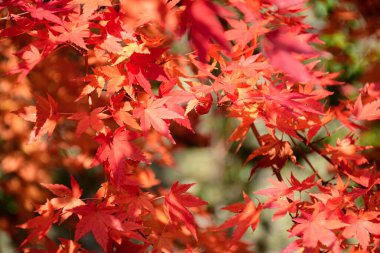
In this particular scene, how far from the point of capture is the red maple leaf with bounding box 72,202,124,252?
1.02 metres

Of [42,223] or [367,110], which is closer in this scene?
[42,223]

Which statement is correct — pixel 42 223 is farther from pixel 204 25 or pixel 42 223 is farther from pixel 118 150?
pixel 204 25

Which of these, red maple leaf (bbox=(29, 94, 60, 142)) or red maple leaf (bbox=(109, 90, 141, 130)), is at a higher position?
red maple leaf (bbox=(109, 90, 141, 130))

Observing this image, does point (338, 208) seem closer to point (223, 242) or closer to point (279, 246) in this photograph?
point (223, 242)

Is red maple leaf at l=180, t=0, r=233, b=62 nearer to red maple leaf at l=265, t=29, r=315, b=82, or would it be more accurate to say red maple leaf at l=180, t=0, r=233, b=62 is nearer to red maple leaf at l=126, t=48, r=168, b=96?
red maple leaf at l=265, t=29, r=315, b=82

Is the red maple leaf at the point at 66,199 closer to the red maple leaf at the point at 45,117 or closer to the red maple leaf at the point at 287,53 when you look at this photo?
the red maple leaf at the point at 45,117

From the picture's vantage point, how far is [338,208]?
1.10 m

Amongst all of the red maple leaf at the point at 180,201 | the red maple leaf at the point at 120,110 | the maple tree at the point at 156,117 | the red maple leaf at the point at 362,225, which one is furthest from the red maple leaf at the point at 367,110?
the red maple leaf at the point at 120,110

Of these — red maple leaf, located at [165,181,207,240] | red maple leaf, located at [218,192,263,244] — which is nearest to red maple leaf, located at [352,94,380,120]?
red maple leaf, located at [218,192,263,244]

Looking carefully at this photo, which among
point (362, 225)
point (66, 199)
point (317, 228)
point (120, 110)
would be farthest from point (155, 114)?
point (362, 225)

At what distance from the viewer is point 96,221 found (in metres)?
1.04

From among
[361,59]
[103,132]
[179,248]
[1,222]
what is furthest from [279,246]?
[103,132]

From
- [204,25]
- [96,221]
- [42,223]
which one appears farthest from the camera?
[42,223]

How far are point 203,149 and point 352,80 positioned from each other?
1.30 metres
